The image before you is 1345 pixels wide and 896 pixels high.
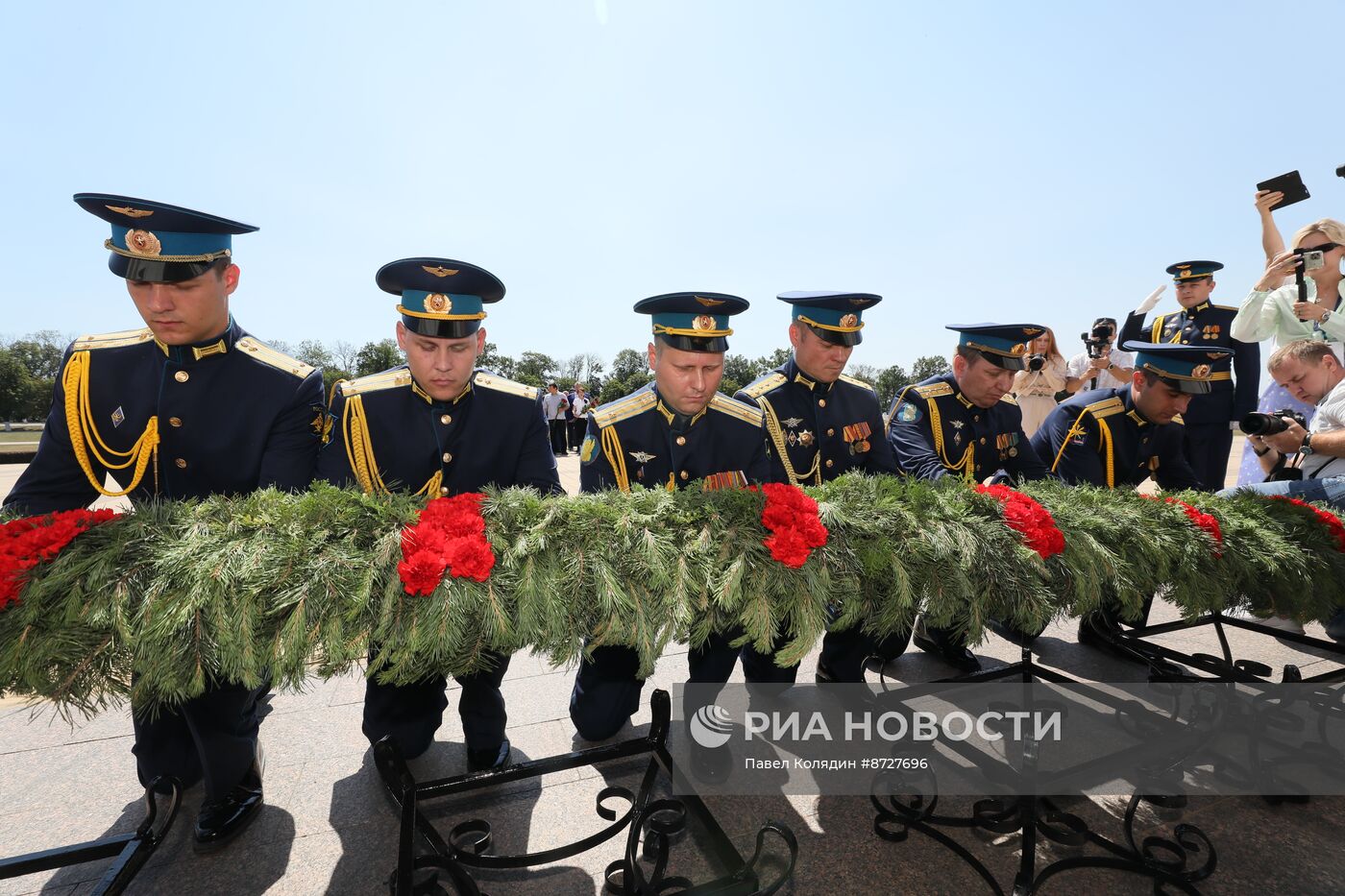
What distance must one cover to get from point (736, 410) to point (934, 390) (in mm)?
1576

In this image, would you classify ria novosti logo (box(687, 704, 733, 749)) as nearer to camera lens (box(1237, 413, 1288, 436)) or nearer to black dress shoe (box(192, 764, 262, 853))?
black dress shoe (box(192, 764, 262, 853))

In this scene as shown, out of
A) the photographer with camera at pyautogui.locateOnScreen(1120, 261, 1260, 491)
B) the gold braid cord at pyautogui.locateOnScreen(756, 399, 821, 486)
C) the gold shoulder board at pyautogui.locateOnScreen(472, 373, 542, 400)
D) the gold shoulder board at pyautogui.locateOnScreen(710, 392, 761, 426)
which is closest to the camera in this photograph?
the gold shoulder board at pyautogui.locateOnScreen(472, 373, 542, 400)

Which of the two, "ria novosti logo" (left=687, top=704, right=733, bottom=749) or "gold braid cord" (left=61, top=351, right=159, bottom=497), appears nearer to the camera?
"gold braid cord" (left=61, top=351, right=159, bottom=497)

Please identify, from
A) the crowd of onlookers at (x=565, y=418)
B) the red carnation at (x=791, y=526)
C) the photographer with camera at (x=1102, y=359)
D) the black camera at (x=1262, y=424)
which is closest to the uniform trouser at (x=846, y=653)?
the red carnation at (x=791, y=526)

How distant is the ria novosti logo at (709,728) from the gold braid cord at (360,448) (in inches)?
63.4

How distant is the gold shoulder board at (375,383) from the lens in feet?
9.73

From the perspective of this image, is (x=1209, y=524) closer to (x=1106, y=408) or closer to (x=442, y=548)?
(x=1106, y=408)

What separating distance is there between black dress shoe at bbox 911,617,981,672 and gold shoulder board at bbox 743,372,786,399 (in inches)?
70.5

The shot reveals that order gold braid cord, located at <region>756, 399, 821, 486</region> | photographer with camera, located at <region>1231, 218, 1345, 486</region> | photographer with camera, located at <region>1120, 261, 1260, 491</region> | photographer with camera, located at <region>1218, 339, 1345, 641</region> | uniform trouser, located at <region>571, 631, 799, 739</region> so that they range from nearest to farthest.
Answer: uniform trouser, located at <region>571, 631, 799, 739</region> → photographer with camera, located at <region>1218, 339, 1345, 641</region> → gold braid cord, located at <region>756, 399, 821, 486</region> → photographer with camera, located at <region>1231, 218, 1345, 486</region> → photographer with camera, located at <region>1120, 261, 1260, 491</region>

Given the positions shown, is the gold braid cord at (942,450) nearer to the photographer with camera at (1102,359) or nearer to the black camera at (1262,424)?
the black camera at (1262,424)

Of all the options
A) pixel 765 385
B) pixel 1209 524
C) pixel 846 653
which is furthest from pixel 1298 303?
pixel 846 653

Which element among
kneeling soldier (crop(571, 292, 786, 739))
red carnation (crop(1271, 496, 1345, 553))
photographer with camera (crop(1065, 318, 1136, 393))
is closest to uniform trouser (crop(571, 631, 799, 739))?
kneeling soldier (crop(571, 292, 786, 739))

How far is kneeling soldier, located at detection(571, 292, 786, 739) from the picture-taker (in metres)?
3.10

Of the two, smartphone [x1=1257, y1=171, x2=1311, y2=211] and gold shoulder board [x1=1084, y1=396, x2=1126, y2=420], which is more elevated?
smartphone [x1=1257, y1=171, x2=1311, y2=211]
